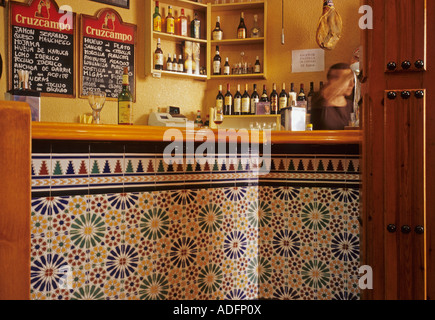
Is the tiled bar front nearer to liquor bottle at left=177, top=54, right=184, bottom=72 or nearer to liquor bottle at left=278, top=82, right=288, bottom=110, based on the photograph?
liquor bottle at left=278, top=82, right=288, bottom=110

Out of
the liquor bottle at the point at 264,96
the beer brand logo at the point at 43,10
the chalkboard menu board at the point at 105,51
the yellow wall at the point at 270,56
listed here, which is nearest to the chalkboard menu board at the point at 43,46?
the beer brand logo at the point at 43,10

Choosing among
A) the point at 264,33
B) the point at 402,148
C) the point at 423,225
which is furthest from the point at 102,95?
the point at 264,33

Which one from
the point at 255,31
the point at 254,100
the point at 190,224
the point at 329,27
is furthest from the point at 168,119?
the point at 190,224

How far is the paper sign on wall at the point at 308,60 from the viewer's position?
445 cm

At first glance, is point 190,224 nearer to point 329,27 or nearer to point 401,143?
point 401,143

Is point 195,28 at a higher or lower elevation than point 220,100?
higher

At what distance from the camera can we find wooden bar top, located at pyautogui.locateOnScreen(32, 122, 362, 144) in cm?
140

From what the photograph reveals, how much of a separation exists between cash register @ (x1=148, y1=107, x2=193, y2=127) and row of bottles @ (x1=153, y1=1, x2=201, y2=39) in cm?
90

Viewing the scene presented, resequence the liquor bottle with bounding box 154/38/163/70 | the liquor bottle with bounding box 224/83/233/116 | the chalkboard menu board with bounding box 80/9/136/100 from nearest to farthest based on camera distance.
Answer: the chalkboard menu board with bounding box 80/9/136/100
the liquor bottle with bounding box 154/38/163/70
the liquor bottle with bounding box 224/83/233/116

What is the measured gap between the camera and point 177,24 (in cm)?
459

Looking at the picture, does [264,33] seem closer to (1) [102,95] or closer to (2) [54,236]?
(1) [102,95]

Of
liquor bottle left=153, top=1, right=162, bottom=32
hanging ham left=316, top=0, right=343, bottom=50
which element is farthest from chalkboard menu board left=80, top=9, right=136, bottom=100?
hanging ham left=316, top=0, right=343, bottom=50

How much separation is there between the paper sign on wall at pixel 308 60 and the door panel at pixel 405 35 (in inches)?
124

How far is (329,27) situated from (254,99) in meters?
1.17
